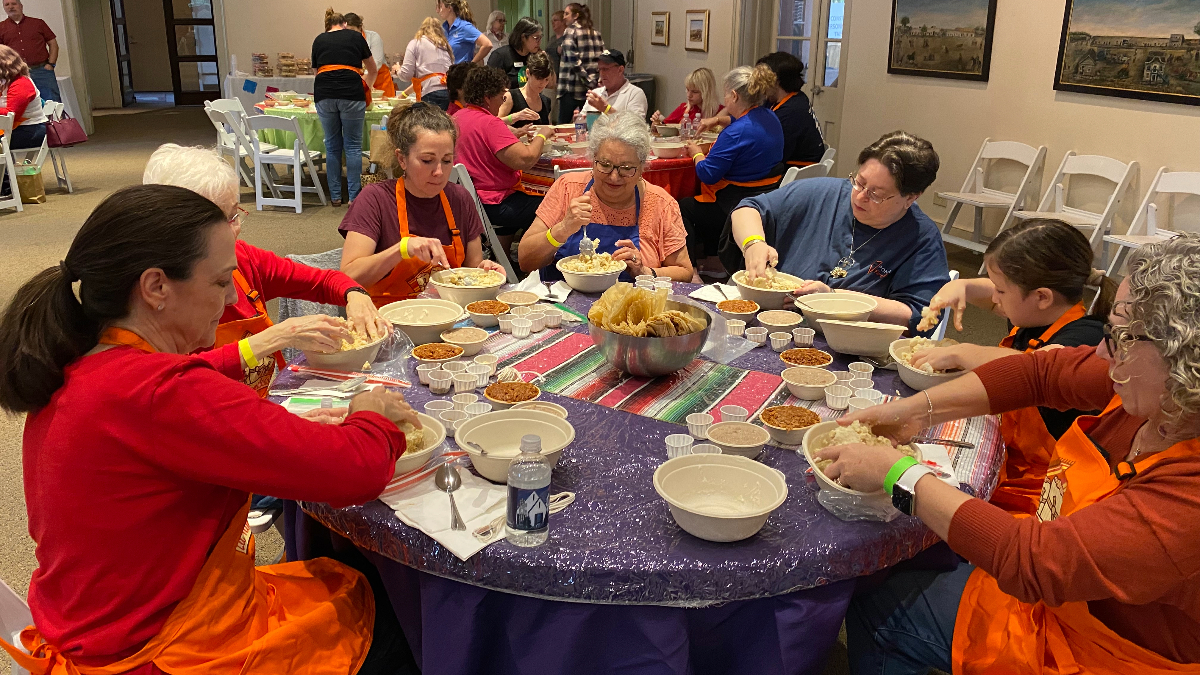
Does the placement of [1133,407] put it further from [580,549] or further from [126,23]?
[126,23]

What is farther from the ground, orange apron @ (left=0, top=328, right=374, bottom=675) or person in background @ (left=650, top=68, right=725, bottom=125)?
person in background @ (left=650, top=68, right=725, bottom=125)

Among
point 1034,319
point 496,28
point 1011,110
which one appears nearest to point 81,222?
point 496,28

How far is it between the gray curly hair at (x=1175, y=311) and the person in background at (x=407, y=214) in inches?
80.3

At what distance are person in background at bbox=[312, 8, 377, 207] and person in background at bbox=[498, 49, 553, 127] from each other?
1.64m

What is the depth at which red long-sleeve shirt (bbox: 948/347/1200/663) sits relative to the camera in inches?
52.0

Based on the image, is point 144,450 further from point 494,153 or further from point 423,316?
point 494,153

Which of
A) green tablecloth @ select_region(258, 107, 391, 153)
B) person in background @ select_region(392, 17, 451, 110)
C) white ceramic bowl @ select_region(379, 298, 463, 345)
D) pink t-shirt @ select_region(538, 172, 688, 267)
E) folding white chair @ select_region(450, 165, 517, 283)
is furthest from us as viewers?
person in background @ select_region(392, 17, 451, 110)

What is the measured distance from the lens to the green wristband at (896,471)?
1.54m

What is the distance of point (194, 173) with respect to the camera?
2268mm

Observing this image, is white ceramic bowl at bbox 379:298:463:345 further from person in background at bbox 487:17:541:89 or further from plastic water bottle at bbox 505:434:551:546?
person in background at bbox 487:17:541:89

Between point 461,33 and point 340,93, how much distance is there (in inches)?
98.1

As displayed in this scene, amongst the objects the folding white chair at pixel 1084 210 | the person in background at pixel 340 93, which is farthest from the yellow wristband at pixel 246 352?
the person in background at pixel 340 93

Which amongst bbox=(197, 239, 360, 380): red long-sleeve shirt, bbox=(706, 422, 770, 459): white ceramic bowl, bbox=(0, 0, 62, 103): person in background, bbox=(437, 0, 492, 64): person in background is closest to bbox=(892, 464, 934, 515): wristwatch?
bbox=(706, 422, 770, 459): white ceramic bowl

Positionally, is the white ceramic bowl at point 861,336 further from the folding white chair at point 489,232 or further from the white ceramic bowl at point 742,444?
the folding white chair at point 489,232
